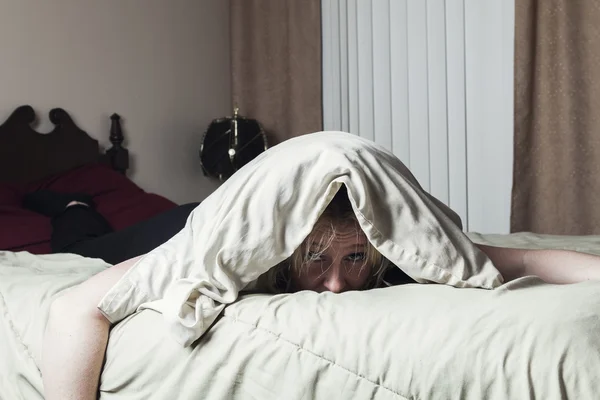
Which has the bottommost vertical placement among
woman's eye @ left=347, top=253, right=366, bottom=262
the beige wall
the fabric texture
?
the fabric texture

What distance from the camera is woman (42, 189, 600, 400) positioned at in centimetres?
105

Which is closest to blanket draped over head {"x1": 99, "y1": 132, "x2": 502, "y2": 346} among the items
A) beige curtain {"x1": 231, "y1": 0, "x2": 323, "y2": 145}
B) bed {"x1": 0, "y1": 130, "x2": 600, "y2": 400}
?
bed {"x1": 0, "y1": 130, "x2": 600, "y2": 400}

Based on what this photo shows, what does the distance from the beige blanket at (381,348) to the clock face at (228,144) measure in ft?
8.17

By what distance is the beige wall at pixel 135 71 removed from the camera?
2.91 meters

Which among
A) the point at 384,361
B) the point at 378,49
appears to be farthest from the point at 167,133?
the point at 384,361

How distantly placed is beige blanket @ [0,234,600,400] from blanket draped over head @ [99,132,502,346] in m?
0.03

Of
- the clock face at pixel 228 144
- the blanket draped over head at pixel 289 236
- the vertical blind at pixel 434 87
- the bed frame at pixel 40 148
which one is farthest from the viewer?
the clock face at pixel 228 144

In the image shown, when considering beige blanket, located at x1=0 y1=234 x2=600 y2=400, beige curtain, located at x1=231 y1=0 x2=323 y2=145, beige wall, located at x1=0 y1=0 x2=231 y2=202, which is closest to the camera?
beige blanket, located at x1=0 y1=234 x2=600 y2=400

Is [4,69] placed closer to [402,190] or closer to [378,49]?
Answer: [378,49]

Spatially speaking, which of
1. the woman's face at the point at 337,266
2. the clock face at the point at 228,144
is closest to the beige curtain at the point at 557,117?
the clock face at the point at 228,144

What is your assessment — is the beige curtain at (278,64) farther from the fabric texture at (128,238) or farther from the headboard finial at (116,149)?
the fabric texture at (128,238)

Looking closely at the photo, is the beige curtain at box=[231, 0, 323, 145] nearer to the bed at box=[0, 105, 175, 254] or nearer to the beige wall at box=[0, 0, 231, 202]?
the beige wall at box=[0, 0, 231, 202]

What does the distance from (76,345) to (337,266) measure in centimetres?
43

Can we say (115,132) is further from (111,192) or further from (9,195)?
(9,195)
